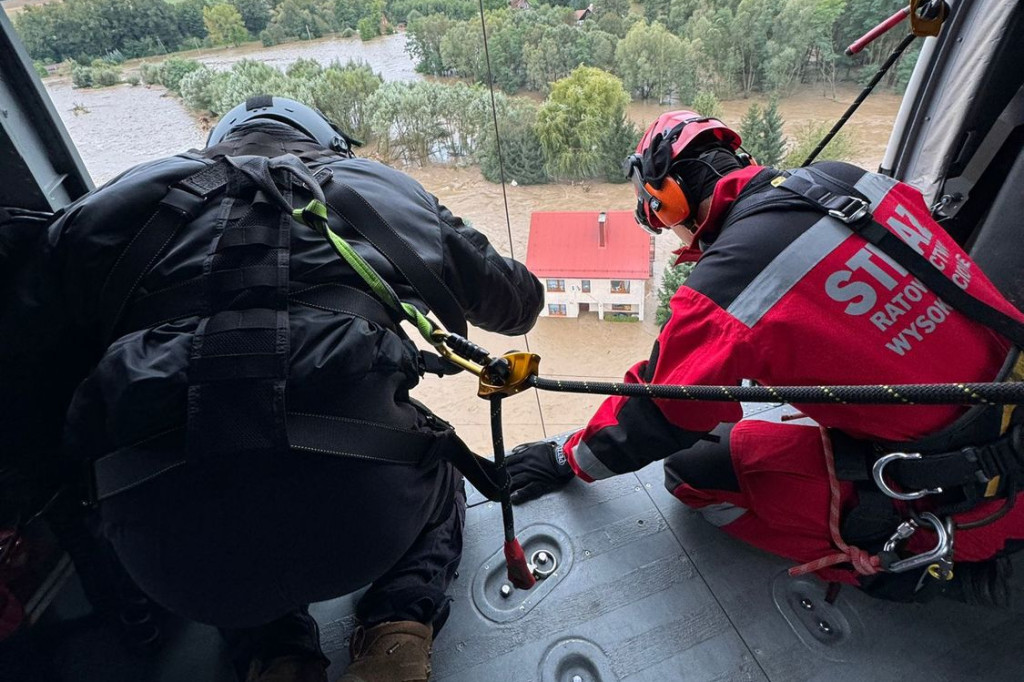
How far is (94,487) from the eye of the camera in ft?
2.97

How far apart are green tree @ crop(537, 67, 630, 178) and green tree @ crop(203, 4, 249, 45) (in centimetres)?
143

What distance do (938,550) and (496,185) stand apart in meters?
2.69

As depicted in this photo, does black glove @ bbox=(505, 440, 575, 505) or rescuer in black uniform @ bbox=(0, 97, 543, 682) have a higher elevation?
rescuer in black uniform @ bbox=(0, 97, 543, 682)

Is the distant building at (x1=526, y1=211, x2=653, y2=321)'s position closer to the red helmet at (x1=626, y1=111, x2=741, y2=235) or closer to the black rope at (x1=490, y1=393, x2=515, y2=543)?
the red helmet at (x1=626, y1=111, x2=741, y2=235)

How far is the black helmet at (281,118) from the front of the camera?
1282 millimetres

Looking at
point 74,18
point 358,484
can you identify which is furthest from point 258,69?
point 358,484

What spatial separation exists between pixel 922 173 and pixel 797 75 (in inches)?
49.5

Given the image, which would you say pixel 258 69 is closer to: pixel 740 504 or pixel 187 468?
pixel 187 468

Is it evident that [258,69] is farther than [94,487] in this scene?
Yes

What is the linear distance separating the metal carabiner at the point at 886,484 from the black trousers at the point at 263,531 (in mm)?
900

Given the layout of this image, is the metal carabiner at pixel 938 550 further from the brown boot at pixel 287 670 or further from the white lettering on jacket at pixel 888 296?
the brown boot at pixel 287 670

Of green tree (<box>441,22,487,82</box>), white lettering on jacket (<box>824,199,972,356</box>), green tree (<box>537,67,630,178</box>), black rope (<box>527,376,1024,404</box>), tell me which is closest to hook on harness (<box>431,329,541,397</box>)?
black rope (<box>527,376,1024,404</box>)

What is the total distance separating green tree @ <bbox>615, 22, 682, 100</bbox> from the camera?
9.98 feet

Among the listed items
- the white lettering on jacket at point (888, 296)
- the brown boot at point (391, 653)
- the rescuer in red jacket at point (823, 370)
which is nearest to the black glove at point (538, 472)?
the rescuer in red jacket at point (823, 370)
